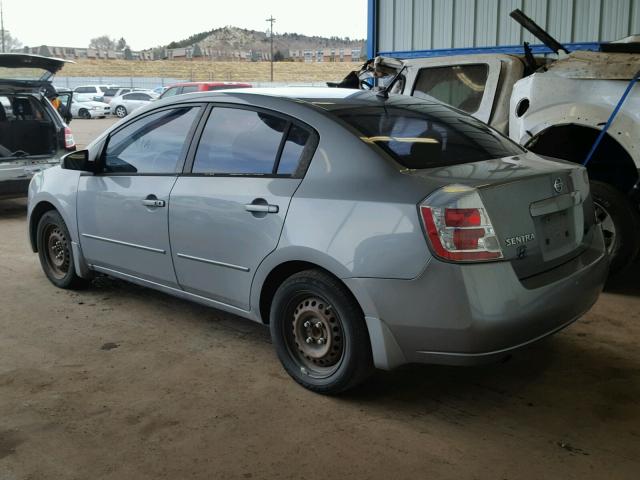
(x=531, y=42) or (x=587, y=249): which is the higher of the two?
(x=531, y=42)

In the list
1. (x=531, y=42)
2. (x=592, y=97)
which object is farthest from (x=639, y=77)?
(x=531, y=42)

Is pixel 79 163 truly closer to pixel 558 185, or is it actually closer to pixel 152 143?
pixel 152 143

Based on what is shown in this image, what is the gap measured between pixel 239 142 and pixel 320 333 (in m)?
1.22

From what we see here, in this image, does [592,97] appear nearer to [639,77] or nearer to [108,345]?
[639,77]

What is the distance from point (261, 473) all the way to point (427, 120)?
6.97 feet

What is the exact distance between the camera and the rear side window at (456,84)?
680cm

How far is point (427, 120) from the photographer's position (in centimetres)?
387

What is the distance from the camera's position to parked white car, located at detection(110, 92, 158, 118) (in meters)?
33.6

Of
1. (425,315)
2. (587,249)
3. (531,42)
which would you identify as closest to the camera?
(425,315)

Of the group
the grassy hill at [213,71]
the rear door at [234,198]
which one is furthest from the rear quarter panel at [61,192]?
the grassy hill at [213,71]

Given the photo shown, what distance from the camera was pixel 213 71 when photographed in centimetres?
7281

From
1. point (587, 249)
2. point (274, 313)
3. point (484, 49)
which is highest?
point (484, 49)

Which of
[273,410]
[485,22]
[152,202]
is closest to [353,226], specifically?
[273,410]

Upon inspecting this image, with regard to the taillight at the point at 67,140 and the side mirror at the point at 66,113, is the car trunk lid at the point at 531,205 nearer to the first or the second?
the taillight at the point at 67,140
